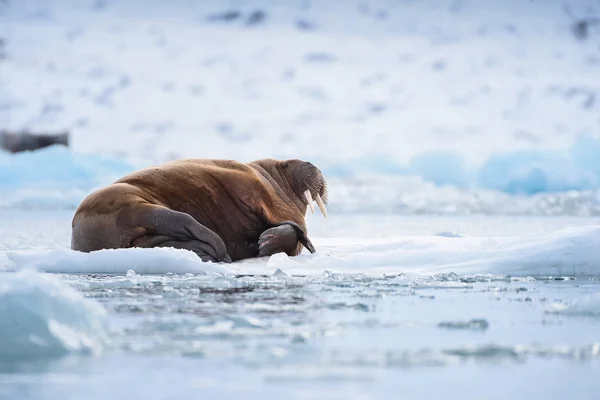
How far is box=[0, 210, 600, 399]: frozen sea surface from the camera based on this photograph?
314cm

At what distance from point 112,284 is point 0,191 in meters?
25.3

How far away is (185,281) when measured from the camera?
20.6 ft

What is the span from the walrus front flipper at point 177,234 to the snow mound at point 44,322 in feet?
12.7

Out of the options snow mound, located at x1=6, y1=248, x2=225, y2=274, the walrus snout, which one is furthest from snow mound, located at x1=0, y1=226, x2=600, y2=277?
the walrus snout

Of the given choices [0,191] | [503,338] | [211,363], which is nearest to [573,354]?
[503,338]

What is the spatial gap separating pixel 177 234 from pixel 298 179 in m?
2.15

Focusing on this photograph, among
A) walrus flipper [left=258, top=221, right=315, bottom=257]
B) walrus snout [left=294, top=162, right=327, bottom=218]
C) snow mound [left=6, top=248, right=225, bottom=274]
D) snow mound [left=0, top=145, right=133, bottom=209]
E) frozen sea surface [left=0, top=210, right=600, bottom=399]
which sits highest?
snow mound [left=0, top=145, right=133, bottom=209]

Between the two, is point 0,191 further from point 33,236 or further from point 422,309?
point 422,309

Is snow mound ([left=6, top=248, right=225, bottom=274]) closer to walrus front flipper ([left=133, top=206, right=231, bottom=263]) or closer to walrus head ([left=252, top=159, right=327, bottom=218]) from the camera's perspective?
walrus front flipper ([left=133, top=206, right=231, bottom=263])

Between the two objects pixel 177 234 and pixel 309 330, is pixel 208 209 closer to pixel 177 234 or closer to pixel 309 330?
pixel 177 234

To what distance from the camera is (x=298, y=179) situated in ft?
31.4

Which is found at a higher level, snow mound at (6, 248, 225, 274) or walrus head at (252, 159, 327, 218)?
walrus head at (252, 159, 327, 218)

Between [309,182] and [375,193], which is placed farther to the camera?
[375,193]

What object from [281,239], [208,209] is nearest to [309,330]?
[281,239]
